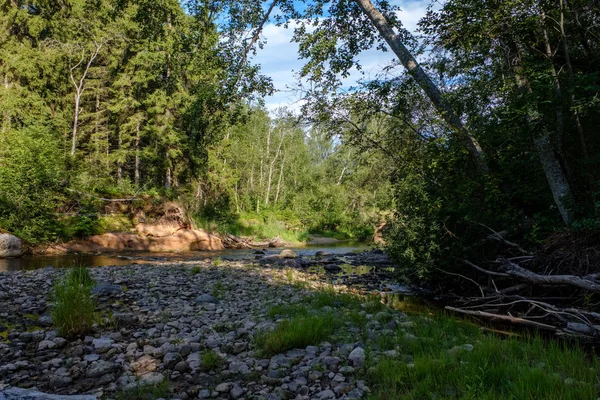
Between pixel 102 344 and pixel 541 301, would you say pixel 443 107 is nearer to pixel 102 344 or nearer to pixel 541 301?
pixel 541 301

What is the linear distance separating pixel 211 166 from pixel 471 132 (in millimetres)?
24415

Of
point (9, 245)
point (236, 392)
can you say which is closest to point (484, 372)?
point (236, 392)

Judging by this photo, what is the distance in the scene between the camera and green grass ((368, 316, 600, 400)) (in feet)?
10.1

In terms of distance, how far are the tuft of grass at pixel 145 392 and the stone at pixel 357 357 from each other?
1901mm

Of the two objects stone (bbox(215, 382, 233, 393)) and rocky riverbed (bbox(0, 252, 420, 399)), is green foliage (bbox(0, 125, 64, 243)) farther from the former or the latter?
stone (bbox(215, 382, 233, 393))

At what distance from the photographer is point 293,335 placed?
443cm

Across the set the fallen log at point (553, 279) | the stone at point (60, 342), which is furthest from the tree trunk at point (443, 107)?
the stone at point (60, 342)

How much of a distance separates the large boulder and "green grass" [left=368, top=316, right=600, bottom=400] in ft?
52.9

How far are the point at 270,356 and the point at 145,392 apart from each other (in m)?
1.40

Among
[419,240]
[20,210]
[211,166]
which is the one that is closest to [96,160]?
[211,166]

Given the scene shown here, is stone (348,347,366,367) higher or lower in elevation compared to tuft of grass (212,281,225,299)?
higher

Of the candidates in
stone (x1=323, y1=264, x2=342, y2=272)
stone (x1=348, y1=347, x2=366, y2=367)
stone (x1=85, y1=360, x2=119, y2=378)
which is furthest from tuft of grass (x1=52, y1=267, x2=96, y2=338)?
stone (x1=323, y1=264, x2=342, y2=272)

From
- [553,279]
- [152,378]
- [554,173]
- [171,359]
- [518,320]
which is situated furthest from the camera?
[554,173]

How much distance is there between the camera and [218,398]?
324 cm
